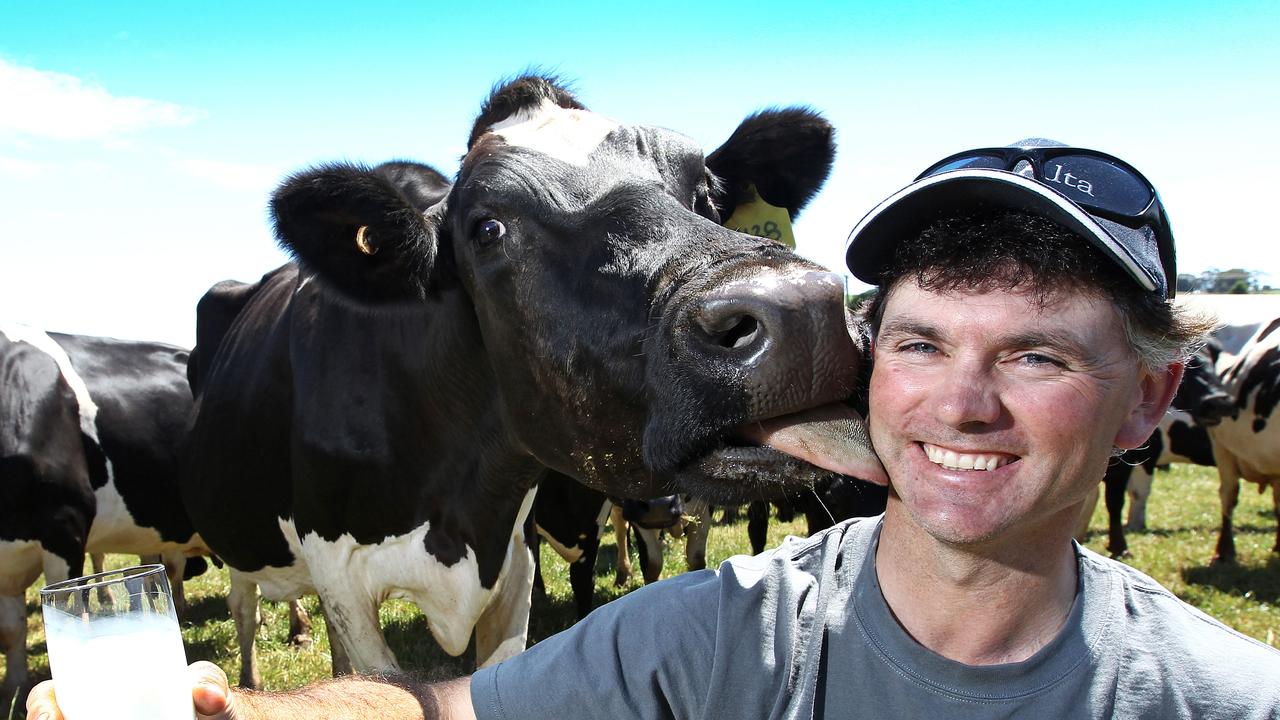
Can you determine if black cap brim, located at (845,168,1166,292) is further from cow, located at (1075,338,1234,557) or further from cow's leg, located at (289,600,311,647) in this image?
cow, located at (1075,338,1234,557)

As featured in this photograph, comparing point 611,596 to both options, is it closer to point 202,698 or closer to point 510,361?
point 510,361

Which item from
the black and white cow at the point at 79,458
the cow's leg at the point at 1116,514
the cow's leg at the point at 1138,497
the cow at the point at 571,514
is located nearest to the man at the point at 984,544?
the cow at the point at 571,514

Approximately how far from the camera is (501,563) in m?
3.85

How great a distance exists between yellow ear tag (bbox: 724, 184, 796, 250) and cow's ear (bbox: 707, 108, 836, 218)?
0.12ft

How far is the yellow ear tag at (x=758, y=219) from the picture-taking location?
4160mm

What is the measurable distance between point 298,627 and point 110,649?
691cm

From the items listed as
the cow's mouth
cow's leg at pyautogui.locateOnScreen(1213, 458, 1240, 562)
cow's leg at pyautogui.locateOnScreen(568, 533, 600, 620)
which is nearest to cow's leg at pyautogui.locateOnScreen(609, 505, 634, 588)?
cow's leg at pyautogui.locateOnScreen(568, 533, 600, 620)

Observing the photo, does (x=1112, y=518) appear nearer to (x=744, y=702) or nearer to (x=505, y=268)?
→ (x=505, y=268)

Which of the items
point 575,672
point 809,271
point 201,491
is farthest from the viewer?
point 201,491

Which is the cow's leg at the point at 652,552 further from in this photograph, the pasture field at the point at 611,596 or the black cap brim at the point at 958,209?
the black cap brim at the point at 958,209

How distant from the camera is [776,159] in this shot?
158 inches

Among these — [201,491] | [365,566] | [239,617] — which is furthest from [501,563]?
[239,617]

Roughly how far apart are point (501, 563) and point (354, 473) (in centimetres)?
70

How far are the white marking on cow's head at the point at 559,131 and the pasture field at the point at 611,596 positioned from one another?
2.73m
